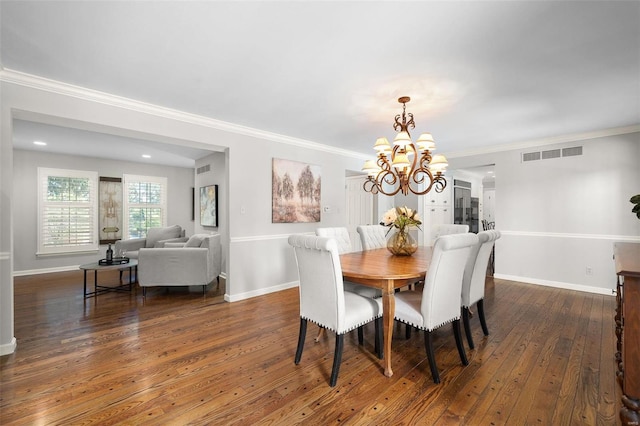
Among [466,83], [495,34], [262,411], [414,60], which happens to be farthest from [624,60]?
[262,411]

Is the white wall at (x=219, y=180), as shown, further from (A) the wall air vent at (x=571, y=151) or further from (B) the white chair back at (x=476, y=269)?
(A) the wall air vent at (x=571, y=151)

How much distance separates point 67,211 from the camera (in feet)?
19.6

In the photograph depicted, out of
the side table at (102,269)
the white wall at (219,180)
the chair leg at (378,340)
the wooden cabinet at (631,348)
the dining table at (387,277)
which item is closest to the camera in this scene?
the wooden cabinet at (631,348)

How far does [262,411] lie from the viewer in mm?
1785

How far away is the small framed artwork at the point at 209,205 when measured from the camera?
5.53 m

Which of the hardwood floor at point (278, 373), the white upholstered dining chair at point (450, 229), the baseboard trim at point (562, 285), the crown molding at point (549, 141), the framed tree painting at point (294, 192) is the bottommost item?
the hardwood floor at point (278, 373)

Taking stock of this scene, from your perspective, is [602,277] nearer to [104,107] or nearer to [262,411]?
[262,411]

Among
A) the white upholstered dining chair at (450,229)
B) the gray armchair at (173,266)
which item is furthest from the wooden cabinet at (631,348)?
the gray armchair at (173,266)

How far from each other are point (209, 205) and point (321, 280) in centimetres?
426

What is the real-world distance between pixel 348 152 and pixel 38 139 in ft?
17.3

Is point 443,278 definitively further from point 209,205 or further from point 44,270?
point 44,270

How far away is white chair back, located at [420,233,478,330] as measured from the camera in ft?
6.70

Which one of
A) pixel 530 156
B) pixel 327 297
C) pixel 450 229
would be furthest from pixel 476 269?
pixel 530 156

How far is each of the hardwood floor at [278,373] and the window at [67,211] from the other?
9.64ft
